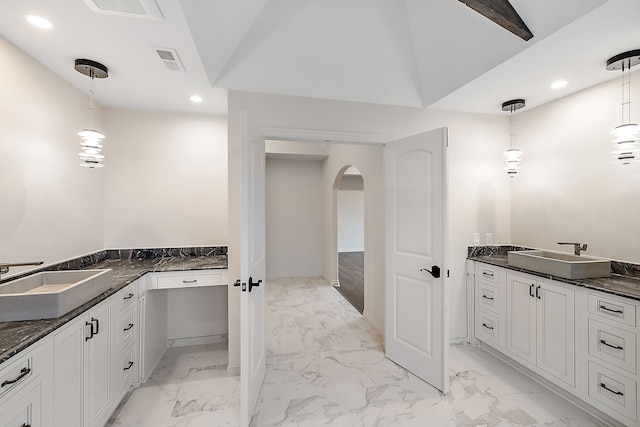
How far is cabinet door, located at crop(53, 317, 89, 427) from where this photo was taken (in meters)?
1.32

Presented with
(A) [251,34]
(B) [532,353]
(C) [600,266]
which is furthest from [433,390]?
(A) [251,34]

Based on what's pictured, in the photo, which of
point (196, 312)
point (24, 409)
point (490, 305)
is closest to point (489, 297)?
point (490, 305)

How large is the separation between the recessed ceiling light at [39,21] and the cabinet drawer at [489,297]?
3.95 metres

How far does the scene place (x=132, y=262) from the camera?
276 cm

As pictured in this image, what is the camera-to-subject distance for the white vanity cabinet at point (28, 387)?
3.43 feet

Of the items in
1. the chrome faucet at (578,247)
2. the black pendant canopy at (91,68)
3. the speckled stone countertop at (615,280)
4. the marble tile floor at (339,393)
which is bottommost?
the marble tile floor at (339,393)

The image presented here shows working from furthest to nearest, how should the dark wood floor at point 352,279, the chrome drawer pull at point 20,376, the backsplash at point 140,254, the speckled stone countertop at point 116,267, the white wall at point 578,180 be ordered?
1. the dark wood floor at point 352,279
2. the backsplash at point 140,254
3. the white wall at point 578,180
4. the speckled stone countertop at point 116,267
5. the chrome drawer pull at point 20,376

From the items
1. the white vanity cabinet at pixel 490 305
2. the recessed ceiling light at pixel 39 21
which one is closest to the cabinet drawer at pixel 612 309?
the white vanity cabinet at pixel 490 305

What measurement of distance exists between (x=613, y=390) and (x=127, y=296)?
135 inches

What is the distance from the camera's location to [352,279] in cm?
577

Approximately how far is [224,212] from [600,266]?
3.47 metres

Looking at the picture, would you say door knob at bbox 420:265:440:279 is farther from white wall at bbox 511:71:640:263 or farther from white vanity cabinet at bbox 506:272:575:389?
white wall at bbox 511:71:640:263

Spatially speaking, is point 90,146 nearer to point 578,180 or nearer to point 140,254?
point 140,254

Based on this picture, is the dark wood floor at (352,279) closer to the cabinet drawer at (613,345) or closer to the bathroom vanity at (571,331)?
the bathroom vanity at (571,331)
